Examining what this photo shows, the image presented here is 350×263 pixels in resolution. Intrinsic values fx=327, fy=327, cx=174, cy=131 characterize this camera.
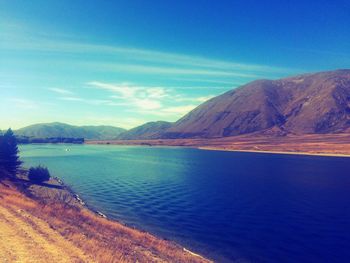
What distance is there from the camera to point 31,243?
25.5 m

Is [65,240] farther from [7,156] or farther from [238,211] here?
[7,156]

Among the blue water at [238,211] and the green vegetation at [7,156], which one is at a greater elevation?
the green vegetation at [7,156]

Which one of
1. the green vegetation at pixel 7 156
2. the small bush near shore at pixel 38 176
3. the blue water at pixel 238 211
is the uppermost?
the green vegetation at pixel 7 156

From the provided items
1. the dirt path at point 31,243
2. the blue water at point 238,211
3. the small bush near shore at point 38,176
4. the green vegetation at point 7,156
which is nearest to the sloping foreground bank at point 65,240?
the dirt path at point 31,243

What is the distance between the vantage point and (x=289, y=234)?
5100 cm

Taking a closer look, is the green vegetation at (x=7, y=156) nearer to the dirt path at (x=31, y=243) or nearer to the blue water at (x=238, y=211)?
the blue water at (x=238, y=211)

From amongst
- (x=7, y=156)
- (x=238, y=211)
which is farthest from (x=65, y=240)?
(x=7, y=156)

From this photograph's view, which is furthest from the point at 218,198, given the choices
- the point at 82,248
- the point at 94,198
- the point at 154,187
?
the point at 82,248

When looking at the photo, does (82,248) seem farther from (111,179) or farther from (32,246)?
(111,179)

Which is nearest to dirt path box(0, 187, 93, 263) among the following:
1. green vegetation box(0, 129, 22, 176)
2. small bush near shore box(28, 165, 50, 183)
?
green vegetation box(0, 129, 22, 176)

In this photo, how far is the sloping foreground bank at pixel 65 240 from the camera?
2398 centimetres

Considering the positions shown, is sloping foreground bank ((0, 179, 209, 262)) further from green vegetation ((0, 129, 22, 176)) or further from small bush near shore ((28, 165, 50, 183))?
small bush near shore ((28, 165, 50, 183))

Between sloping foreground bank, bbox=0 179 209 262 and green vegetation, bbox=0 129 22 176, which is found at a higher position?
green vegetation, bbox=0 129 22 176

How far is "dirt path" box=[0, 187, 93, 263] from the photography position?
74.9 ft
